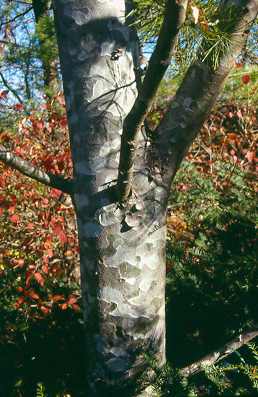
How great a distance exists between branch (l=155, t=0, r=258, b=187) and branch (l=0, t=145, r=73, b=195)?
1.58 ft

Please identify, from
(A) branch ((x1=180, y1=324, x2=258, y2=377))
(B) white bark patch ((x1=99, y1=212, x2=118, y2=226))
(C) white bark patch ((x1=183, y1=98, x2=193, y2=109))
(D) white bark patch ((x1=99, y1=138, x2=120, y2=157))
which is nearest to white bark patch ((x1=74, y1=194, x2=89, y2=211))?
(B) white bark patch ((x1=99, y1=212, x2=118, y2=226))

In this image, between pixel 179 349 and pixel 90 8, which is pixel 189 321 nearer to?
pixel 179 349

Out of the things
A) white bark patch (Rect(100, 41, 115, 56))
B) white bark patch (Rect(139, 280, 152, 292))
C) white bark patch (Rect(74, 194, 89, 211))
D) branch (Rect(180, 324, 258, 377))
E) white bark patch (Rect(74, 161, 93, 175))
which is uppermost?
white bark patch (Rect(100, 41, 115, 56))

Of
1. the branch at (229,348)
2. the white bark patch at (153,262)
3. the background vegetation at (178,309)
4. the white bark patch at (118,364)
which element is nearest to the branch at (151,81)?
the background vegetation at (178,309)

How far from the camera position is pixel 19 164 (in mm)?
1297

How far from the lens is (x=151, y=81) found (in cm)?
83

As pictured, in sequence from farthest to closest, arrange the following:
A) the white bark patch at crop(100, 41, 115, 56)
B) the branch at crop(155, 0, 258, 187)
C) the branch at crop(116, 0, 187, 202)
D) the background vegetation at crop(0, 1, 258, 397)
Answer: the background vegetation at crop(0, 1, 258, 397)
the white bark patch at crop(100, 41, 115, 56)
the branch at crop(155, 0, 258, 187)
the branch at crop(116, 0, 187, 202)

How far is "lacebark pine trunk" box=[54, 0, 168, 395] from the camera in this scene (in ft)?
3.99

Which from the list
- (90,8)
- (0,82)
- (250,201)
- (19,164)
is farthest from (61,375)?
(0,82)

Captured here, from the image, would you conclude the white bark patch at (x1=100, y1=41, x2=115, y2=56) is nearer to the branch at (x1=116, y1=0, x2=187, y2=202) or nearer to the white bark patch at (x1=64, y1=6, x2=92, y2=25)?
the white bark patch at (x1=64, y1=6, x2=92, y2=25)

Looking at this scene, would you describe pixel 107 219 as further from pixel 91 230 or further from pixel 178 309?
pixel 178 309

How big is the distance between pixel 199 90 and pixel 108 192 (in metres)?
0.61

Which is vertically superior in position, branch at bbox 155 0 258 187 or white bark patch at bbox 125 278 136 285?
branch at bbox 155 0 258 187

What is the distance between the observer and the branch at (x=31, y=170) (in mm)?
1238
